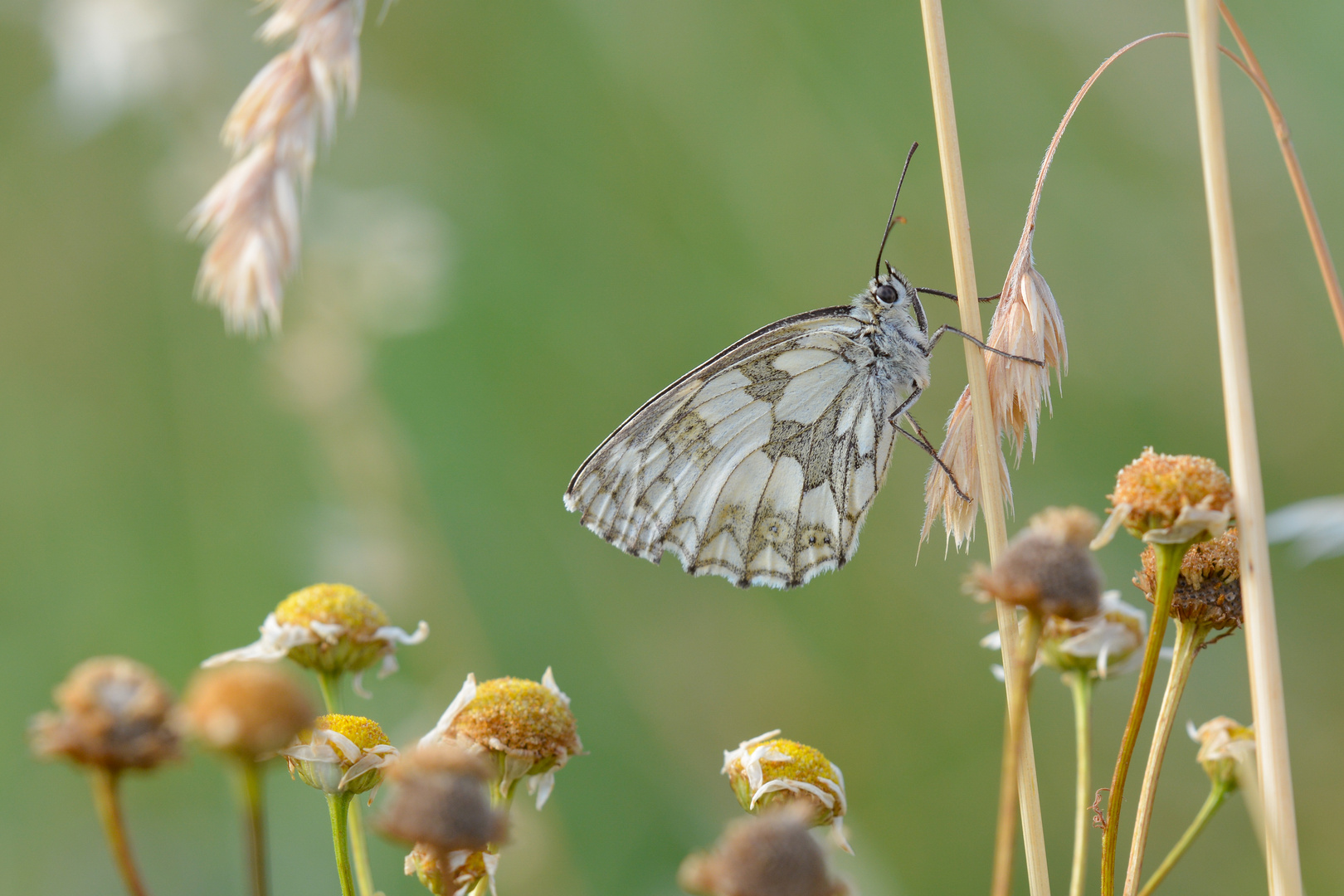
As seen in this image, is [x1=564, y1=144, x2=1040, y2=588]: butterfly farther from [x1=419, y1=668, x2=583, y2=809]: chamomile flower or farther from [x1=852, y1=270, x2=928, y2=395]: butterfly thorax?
[x1=419, y1=668, x2=583, y2=809]: chamomile flower

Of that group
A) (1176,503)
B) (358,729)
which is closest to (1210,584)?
(1176,503)

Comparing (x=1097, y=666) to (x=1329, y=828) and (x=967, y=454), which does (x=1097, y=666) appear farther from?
(x=1329, y=828)

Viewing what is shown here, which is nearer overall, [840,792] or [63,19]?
[840,792]

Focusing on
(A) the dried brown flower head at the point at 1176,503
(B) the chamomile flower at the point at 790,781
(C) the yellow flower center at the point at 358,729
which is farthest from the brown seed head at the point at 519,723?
(A) the dried brown flower head at the point at 1176,503

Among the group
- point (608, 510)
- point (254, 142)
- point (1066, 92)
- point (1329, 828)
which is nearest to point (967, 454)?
point (254, 142)

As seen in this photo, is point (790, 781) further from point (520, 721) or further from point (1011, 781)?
point (1011, 781)

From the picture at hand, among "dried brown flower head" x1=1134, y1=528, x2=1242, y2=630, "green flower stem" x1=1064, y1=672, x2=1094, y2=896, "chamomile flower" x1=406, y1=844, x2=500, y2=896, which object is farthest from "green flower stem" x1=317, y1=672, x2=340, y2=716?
"dried brown flower head" x1=1134, y1=528, x2=1242, y2=630
